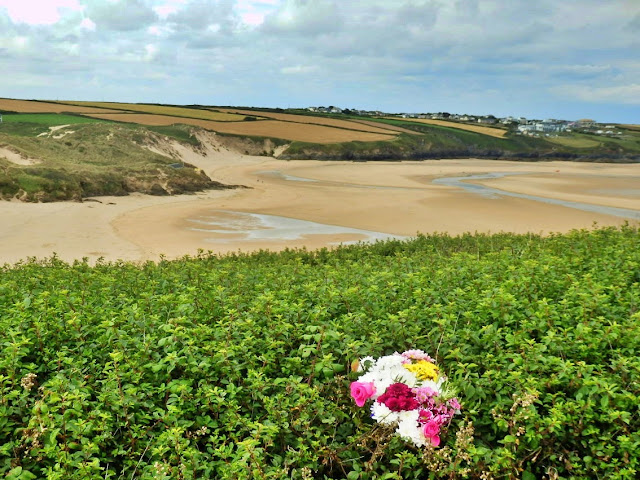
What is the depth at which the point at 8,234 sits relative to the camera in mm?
24359

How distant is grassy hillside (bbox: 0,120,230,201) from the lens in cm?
3328

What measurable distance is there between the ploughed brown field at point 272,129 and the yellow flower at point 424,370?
84922 mm

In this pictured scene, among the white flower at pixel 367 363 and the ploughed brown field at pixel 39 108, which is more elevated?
the ploughed brown field at pixel 39 108

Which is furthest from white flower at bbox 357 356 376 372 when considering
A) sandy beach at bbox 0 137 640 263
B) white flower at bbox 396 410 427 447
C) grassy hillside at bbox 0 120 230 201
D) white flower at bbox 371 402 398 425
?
grassy hillside at bbox 0 120 230 201

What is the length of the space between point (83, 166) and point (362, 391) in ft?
137

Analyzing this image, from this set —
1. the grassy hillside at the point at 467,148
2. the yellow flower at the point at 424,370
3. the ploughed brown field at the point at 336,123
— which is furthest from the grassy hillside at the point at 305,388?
the ploughed brown field at the point at 336,123

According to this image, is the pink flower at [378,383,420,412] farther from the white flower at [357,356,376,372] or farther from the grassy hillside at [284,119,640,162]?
the grassy hillside at [284,119,640,162]

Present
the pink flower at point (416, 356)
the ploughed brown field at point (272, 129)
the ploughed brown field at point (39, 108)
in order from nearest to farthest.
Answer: the pink flower at point (416, 356), the ploughed brown field at point (39, 108), the ploughed brown field at point (272, 129)

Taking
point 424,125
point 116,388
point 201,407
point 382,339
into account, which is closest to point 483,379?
point 382,339

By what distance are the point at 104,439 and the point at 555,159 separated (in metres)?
117

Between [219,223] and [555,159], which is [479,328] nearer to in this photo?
[219,223]

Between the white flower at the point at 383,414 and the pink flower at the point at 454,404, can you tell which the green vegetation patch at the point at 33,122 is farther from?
the pink flower at the point at 454,404

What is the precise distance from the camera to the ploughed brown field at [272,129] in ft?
286

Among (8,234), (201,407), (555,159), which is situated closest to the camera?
(201,407)
